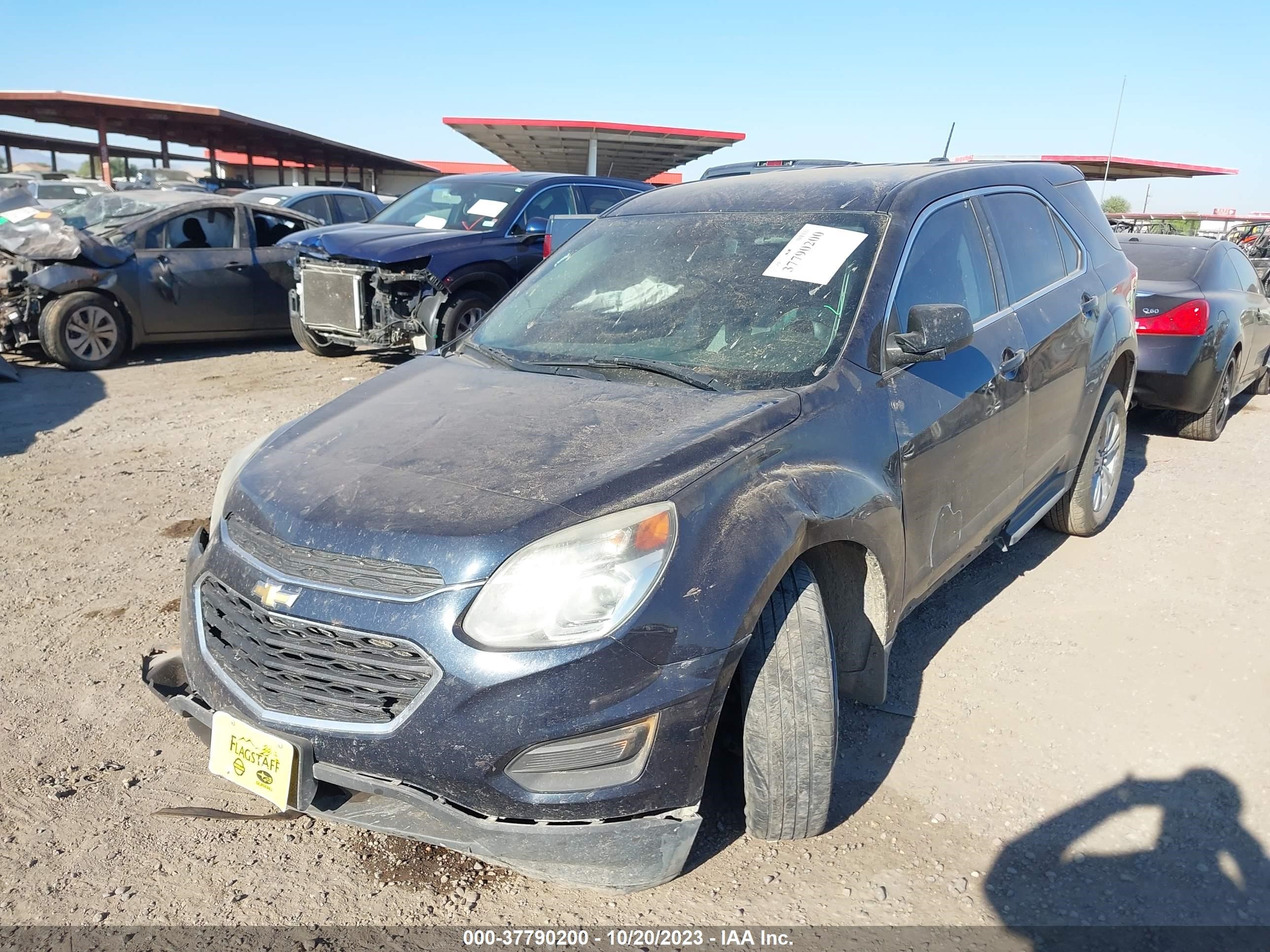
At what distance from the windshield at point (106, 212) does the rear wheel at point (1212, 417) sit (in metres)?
9.67

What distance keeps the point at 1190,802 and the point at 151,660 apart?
10.2ft

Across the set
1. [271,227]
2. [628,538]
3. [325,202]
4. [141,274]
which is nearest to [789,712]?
[628,538]

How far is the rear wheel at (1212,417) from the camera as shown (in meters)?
7.04

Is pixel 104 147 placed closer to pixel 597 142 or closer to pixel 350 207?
pixel 597 142

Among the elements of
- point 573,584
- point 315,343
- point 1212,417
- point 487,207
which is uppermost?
point 487,207

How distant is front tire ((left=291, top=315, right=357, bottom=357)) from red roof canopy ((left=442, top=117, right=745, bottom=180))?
1356 cm

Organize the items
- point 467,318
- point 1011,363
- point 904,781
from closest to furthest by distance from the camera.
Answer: point 904,781 < point 1011,363 < point 467,318

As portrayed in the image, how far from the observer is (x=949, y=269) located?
3.45 meters

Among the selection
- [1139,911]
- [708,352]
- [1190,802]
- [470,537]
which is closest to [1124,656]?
[1190,802]

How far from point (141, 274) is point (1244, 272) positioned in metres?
9.75

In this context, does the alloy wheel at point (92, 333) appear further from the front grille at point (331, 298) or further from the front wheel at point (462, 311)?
the front wheel at point (462, 311)

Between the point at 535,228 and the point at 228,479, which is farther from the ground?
the point at 535,228

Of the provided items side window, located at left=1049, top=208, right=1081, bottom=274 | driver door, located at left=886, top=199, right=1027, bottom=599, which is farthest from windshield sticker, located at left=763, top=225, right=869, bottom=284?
side window, located at left=1049, top=208, right=1081, bottom=274

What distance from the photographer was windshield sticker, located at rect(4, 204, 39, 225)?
9.09 m
